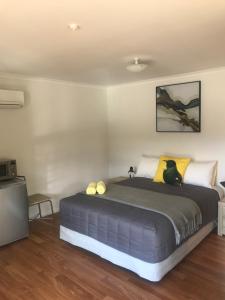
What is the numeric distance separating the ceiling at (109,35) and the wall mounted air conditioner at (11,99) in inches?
11.5

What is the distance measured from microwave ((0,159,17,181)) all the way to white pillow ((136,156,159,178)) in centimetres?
Result: 199

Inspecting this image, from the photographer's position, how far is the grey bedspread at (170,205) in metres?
2.55

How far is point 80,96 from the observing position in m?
4.48

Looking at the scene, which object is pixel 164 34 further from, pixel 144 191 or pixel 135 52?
pixel 144 191

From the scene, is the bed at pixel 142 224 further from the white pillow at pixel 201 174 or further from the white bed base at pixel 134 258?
the white pillow at pixel 201 174

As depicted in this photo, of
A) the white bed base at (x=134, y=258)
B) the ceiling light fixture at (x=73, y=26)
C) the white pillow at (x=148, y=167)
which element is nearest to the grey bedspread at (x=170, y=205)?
the white bed base at (x=134, y=258)

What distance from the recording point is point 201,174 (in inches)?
139

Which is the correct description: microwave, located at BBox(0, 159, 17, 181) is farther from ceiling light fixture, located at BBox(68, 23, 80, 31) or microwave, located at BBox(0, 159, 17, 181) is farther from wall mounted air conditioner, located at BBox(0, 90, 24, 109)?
ceiling light fixture, located at BBox(68, 23, 80, 31)

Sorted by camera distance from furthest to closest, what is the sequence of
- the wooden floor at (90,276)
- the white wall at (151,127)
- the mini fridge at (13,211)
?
the white wall at (151,127), the mini fridge at (13,211), the wooden floor at (90,276)

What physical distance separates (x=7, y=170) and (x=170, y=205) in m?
2.07

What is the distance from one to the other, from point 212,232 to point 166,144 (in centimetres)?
155

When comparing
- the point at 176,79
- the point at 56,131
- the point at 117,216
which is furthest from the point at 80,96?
the point at 117,216

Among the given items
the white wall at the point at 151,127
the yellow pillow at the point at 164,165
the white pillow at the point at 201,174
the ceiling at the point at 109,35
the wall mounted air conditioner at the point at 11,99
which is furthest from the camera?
the yellow pillow at the point at 164,165

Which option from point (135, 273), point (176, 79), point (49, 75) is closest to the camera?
point (135, 273)
